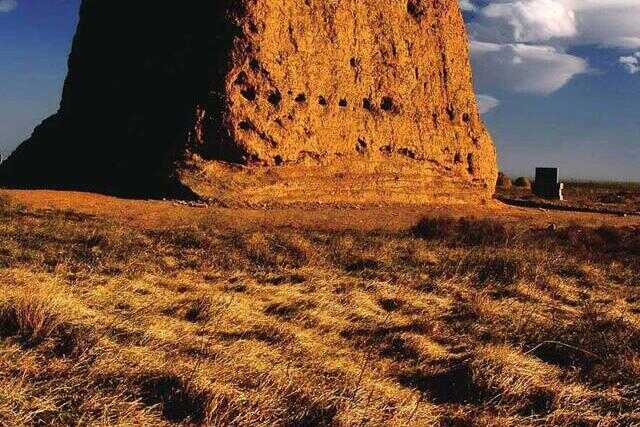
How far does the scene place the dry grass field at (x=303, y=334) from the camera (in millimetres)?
3064

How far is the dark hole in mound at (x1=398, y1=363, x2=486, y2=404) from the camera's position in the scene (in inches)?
142

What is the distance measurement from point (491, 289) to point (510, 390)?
3441 millimetres

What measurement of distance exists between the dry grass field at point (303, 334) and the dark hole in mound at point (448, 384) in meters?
0.01

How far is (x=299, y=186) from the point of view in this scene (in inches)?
656

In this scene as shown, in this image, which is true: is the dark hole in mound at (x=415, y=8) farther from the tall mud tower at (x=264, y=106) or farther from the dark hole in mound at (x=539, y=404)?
the dark hole in mound at (x=539, y=404)

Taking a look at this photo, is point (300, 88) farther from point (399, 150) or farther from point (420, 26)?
point (420, 26)

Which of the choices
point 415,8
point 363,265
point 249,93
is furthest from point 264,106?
point 363,265

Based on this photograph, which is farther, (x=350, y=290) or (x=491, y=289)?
(x=491, y=289)

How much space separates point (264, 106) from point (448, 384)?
13.0 meters

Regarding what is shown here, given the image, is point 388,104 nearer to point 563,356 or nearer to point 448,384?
point 563,356

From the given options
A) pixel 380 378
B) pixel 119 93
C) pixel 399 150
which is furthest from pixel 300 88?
pixel 380 378

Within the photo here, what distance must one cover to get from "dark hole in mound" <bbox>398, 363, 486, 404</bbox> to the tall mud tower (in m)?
11.7

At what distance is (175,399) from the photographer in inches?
119

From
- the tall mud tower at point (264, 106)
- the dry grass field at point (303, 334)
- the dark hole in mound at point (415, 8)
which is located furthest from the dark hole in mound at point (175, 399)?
the dark hole in mound at point (415, 8)
